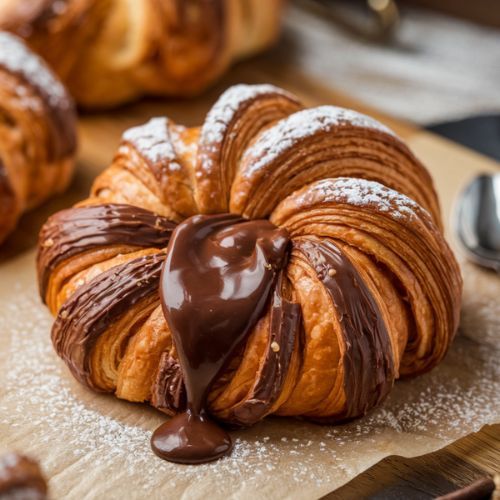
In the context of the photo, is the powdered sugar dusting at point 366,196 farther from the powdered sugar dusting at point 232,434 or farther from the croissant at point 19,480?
the croissant at point 19,480

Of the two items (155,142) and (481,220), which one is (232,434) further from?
(481,220)

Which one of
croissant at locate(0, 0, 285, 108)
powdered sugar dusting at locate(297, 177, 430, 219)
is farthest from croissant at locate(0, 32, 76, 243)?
powdered sugar dusting at locate(297, 177, 430, 219)

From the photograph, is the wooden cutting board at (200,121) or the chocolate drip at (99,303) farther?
the wooden cutting board at (200,121)

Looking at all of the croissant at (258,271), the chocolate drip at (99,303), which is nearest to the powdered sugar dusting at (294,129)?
the croissant at (258,271)

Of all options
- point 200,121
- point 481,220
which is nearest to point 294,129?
point 481,220

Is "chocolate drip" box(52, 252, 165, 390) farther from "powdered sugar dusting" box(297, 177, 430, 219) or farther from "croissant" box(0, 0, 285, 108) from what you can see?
"croissant" box(0, 0, 285, 108)
